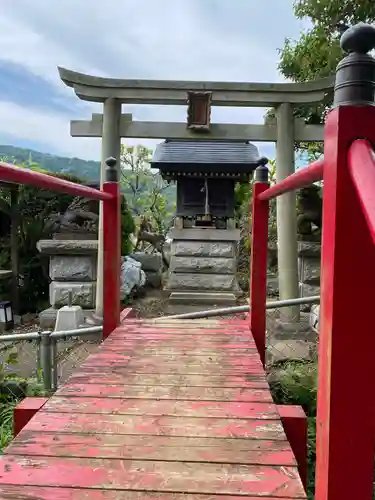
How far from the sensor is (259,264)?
6.08 ft

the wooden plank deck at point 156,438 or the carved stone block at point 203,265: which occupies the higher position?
the carved stone block at point 203,265

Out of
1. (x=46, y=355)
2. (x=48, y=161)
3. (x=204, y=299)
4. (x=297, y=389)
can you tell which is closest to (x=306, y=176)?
(x=297, y=389)

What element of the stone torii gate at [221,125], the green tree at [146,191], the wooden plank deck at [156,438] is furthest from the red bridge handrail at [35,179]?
the green tree at [146,191]

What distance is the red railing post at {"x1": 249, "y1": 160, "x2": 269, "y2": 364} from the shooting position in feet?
6.07

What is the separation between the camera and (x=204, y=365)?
4.87ft

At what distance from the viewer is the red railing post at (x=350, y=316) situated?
0.55 meters

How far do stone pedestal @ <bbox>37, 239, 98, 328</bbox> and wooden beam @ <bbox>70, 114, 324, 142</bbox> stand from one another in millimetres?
1173

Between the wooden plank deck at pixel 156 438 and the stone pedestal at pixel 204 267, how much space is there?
4.34 m

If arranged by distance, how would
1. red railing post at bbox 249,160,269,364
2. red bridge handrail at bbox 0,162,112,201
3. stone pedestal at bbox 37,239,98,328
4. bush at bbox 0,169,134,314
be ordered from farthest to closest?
bush at bbox 0,169,134,314
stone pedestal at bbox 37,239,98,328
red railing post at bbox 249,160,269,364
red bridge handrail at bbox 0,162,112,201

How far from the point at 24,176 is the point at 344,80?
689 mm

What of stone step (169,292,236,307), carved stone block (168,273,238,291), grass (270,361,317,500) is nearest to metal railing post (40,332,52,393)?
grass (270,361,317,500)

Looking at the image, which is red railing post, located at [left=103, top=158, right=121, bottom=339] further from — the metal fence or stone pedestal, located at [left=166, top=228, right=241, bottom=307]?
stone pedestal, located at [left=166, top=228, right=241, bottom=307]

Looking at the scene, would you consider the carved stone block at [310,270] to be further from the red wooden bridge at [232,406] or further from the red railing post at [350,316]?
the red railing post at [350,316]

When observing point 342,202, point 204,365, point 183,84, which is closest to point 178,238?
point 183,84
